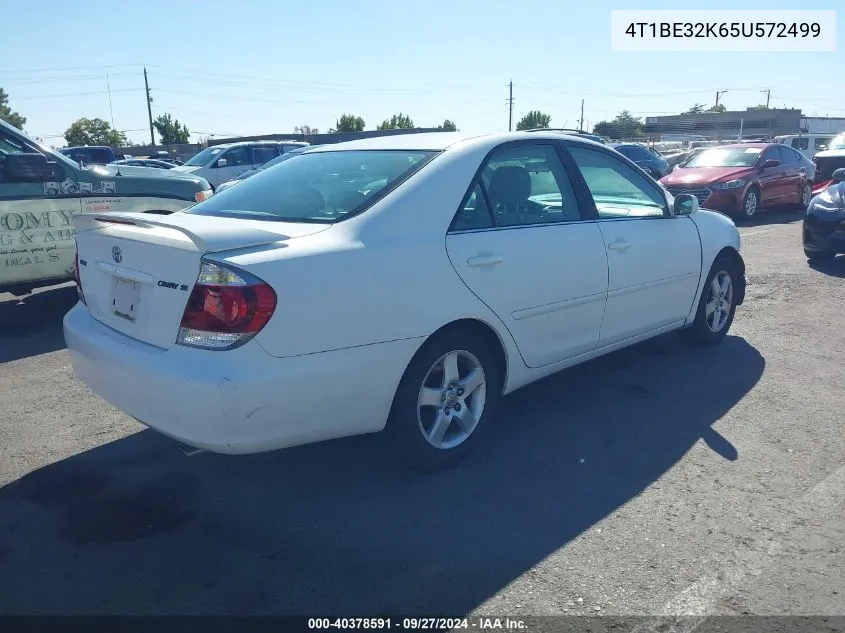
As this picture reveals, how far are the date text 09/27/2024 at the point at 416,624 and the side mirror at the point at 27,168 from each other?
509 cm

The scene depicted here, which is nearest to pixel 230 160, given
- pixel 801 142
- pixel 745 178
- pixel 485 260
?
pixel 745 178

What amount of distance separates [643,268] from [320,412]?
2552 mm

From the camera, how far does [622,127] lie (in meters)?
76.2

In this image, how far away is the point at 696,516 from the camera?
3.26 metres

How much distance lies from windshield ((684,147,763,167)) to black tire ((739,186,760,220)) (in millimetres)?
664

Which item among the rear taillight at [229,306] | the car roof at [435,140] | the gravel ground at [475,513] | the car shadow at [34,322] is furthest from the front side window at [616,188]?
the car shadow at [34,322]

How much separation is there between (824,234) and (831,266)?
0.51 m

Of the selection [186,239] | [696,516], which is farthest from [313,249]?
[696,516]

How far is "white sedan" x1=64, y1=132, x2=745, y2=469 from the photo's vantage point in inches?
117

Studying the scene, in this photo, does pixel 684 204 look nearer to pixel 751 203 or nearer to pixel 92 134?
pixel 751 203

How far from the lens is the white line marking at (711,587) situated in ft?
8.37

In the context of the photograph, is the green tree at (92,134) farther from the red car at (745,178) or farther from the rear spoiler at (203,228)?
the rear spoiler at (203,228)

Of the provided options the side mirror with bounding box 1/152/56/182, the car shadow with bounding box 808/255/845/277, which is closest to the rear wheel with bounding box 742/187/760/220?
the car shadow with bounding box 808/255/845/277

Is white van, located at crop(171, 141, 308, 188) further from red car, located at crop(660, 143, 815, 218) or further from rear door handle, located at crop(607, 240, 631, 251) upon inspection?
rear door handle, located at crop(607, 240, 631, 251)
